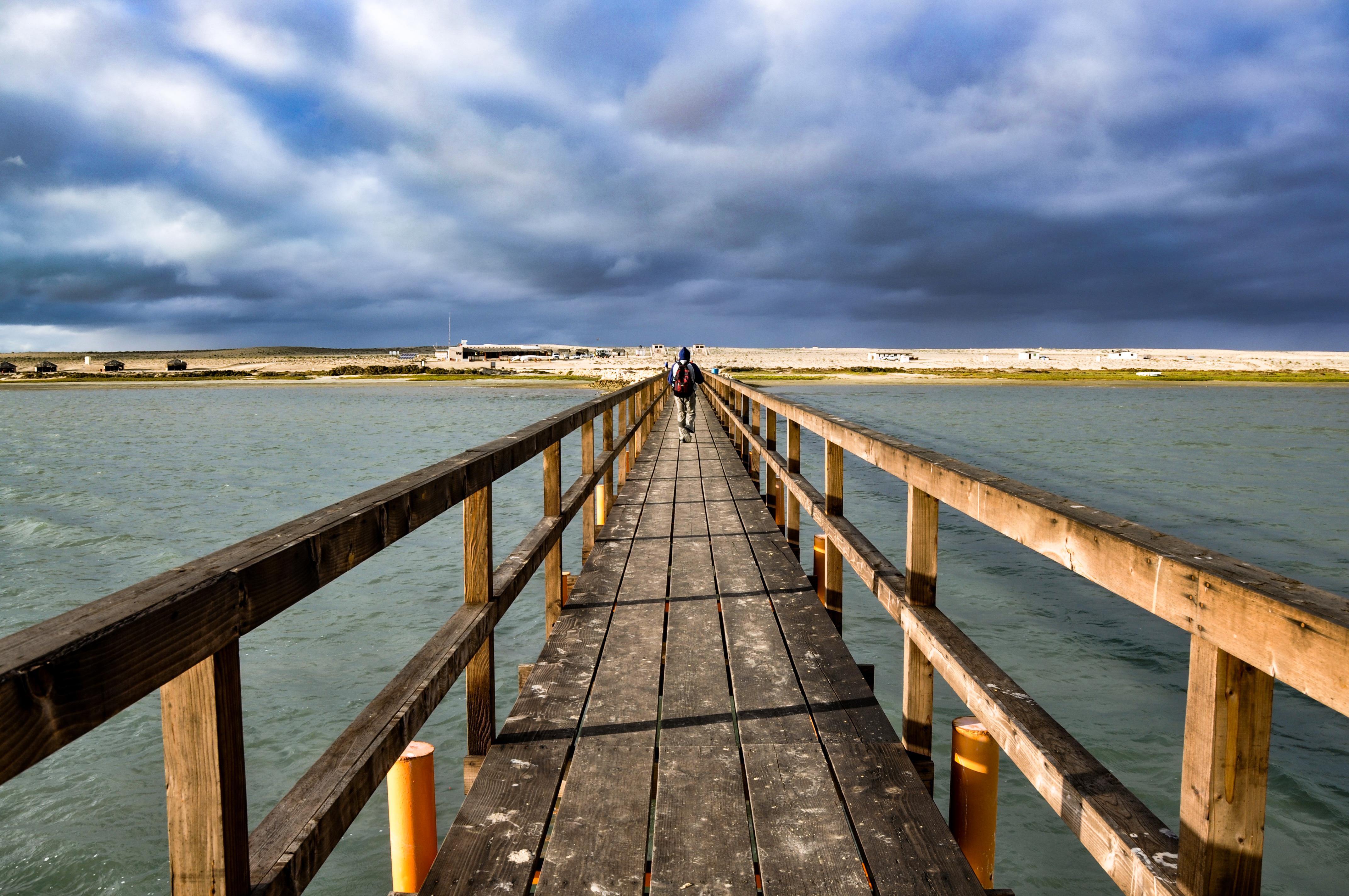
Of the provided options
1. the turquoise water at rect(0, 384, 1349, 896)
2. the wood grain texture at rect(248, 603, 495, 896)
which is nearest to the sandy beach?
the turquoise water at rect(0, 384, 1349, 896)

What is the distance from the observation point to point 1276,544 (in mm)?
12328

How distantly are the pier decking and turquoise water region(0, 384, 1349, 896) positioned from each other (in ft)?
5.77

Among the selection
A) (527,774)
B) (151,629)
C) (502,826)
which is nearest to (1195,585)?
(151,629)

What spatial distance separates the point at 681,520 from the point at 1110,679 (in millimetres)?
3998

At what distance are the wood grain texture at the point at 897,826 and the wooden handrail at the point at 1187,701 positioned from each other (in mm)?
380

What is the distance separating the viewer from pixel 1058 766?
1.87 m

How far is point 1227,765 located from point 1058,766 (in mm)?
545

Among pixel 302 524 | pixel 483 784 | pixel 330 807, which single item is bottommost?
pixel 483 784

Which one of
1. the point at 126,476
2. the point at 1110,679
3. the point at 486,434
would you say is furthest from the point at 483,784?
the point at 486,434

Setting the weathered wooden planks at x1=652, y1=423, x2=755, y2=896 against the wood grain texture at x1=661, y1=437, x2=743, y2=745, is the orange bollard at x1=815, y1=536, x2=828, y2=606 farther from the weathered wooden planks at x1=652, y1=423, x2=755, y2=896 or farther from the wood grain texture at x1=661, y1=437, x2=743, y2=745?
the weathered wooden planks at x1=652, y1=423, x2=755, y2=896

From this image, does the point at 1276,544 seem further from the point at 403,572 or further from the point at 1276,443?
the point at 1276,443

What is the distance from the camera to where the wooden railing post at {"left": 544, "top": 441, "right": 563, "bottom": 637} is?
4.62 m

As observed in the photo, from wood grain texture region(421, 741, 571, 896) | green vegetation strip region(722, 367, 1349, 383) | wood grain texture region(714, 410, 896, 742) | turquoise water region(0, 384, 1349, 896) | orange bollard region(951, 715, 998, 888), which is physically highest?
green vegetation strip region(722, 367, 1349, 383)

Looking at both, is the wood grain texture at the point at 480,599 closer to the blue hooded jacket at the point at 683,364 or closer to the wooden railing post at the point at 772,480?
the wooden railing post at the point at 772,480
